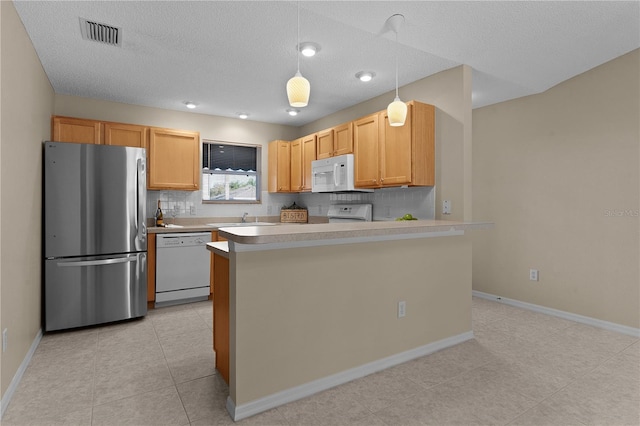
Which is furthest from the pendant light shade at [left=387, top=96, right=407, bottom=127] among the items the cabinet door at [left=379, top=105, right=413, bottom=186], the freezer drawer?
the freezer drawer

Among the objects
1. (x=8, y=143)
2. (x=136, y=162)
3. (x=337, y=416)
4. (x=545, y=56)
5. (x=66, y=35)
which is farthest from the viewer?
(x=136, y=162)

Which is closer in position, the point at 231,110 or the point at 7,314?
the point at 7,314

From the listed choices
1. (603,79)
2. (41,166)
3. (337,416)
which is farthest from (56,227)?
(603,79)

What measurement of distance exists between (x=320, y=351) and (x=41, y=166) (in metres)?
2.90

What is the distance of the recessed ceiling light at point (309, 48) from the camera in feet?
9.12

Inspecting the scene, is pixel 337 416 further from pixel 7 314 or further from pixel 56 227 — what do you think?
pixel 56 227

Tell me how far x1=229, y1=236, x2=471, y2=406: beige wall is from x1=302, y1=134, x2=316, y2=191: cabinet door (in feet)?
8.05

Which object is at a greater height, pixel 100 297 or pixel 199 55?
pixel 199 55

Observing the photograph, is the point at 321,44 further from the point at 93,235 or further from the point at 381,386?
the point at 93,235

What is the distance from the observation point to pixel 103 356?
103 inches

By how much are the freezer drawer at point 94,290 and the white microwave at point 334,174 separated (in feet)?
7.20

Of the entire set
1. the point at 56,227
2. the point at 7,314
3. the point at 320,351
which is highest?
the point at 56,227

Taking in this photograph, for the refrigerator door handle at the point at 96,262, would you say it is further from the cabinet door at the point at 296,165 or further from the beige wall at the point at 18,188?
the cabinet door at the point at 296,165

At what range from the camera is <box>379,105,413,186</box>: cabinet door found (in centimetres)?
324
